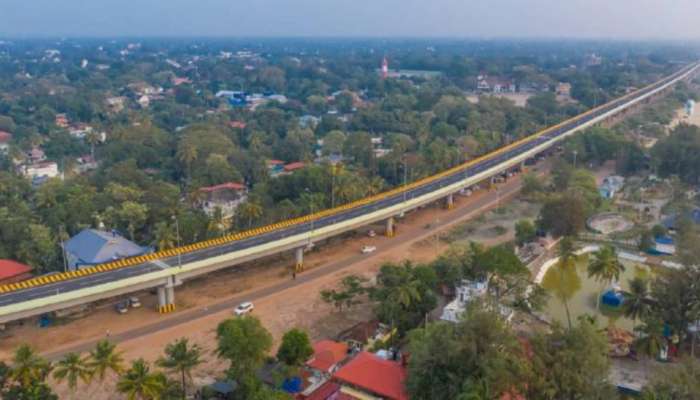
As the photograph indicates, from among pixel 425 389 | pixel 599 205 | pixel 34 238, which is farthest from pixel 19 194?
pixel 599 205

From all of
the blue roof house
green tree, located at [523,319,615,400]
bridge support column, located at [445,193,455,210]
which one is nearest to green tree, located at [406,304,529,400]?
green tree, located at [523,319,615,400]

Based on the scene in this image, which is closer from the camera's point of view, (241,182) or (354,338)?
(354,338)

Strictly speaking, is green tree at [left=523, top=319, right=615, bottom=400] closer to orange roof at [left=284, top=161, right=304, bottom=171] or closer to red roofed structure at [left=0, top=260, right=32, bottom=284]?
red roofed structure at [left=0, top=260, right=32, bottom=284]

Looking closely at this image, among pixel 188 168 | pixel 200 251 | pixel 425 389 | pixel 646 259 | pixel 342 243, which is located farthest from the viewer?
pixel 188 168

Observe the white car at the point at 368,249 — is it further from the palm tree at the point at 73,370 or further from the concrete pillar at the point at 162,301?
the palm tree at the point at 73,370

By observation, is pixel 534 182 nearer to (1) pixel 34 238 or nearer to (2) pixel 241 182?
(2) pixel 241 182

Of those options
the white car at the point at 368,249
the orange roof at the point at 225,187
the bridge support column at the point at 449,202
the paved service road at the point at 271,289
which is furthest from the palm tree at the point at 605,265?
the orange roof at the point at 225,187

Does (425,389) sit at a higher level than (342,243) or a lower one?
higher
